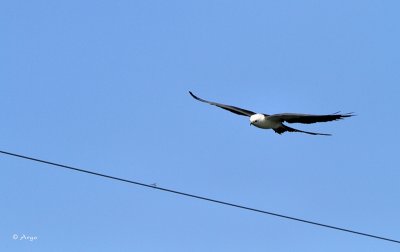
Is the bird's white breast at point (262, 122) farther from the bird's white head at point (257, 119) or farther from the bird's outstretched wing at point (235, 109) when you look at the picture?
the bird's outstretched wing at point (235, 109)

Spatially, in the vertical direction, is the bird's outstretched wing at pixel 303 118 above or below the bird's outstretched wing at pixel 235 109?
below

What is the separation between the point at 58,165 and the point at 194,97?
753cm

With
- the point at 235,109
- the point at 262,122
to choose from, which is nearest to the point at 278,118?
the point at 262,122

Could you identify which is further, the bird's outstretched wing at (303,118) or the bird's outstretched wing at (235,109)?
the bird's outstretched wing at (235,109)

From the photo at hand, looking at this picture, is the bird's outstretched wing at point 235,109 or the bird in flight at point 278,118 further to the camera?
the bird's outstretched wing at point 235,109

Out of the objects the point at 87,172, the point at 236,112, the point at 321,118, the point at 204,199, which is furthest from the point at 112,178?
the point at 236,112

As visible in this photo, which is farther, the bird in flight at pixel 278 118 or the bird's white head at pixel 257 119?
the bird's white head at pixel 257 119

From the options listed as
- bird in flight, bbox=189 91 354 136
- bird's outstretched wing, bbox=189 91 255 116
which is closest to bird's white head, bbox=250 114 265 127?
bird in flight, bbox=189 91 354 136

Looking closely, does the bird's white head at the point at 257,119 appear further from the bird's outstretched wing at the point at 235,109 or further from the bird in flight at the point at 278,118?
the bird's outstretched wing at the point at 235,109

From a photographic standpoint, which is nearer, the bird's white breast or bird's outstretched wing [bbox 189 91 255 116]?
the bird's white breast

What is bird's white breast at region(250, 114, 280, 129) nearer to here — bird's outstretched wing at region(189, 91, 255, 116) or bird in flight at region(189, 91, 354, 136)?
bird in flight at region(189, 91, 354, 136)

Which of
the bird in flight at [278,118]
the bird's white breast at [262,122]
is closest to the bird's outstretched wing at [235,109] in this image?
the bird in flight at [278,118]

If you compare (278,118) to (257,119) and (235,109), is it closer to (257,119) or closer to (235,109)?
(257,119)

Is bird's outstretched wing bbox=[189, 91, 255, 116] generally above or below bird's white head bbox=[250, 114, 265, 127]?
above
